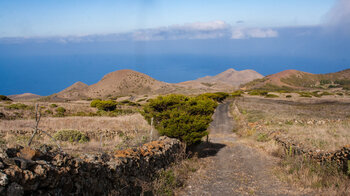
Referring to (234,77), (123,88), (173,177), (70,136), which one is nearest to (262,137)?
(173,177)

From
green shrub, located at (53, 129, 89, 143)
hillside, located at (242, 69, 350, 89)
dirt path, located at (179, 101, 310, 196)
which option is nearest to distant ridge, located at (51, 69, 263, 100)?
hillside, located at (242, 69, 350, 89)

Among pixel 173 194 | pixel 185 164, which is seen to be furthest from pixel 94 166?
pixel 185 164

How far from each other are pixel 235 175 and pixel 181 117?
10.9ft

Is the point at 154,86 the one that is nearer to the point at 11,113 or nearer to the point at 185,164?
the point at 11,113

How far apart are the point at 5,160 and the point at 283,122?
1849 cm

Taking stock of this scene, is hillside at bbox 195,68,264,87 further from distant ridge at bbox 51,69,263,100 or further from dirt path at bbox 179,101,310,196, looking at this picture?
dirt path at bbox 179,101,310,196

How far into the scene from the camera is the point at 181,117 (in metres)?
10.9

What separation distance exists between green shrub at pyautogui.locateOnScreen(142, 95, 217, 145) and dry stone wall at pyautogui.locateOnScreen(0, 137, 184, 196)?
2.79 meters

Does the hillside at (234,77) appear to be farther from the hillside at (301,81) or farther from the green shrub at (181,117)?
the green shrub at (181,117)

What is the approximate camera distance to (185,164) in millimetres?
9617

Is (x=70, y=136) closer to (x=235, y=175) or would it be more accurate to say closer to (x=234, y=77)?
(x=235, y=175)

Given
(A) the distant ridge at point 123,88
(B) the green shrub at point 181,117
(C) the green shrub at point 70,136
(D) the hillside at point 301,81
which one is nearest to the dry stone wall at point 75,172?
(B) the green shrub at point 181,117

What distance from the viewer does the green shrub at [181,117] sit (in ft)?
35.5

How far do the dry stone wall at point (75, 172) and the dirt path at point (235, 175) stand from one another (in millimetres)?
1644
